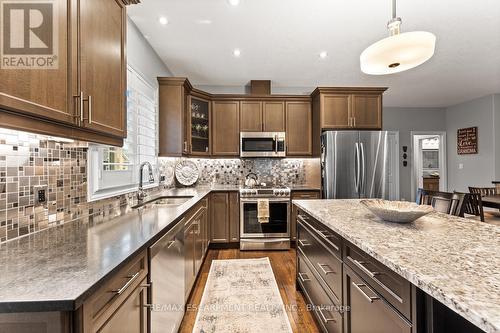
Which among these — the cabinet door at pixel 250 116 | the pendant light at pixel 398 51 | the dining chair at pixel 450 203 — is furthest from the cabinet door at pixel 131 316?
the cabinet door at pixel 250 116

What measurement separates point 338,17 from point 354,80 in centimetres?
212

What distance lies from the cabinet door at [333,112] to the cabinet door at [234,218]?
181 cm

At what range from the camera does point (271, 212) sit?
3.76 m

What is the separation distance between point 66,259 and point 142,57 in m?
2.64

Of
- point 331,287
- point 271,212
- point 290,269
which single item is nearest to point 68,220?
point 331,287

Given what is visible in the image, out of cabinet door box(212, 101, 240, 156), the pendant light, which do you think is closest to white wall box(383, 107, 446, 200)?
cabinet door box(212, 101, 240, 156)

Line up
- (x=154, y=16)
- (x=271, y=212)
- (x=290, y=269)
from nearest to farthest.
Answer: (x=154, y=16) → (x=290, y=269) → (x=271, y=212)

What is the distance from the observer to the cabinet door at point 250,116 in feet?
13.9

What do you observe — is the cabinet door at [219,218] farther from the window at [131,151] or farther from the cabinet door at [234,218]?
the window at [131,151]

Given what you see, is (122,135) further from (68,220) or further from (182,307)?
(182,307)

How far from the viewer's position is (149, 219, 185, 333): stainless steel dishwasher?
1337mm

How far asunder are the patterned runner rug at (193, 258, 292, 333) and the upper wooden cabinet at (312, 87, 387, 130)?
2.47 meters

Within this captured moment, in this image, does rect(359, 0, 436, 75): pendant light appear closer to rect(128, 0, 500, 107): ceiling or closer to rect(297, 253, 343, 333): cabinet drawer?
rect(128, 0, 500, 107): ceiling

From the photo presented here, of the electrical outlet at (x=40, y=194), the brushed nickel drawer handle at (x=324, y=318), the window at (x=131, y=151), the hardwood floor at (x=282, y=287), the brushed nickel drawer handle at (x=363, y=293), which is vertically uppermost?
the window at (x=131, y=151)
